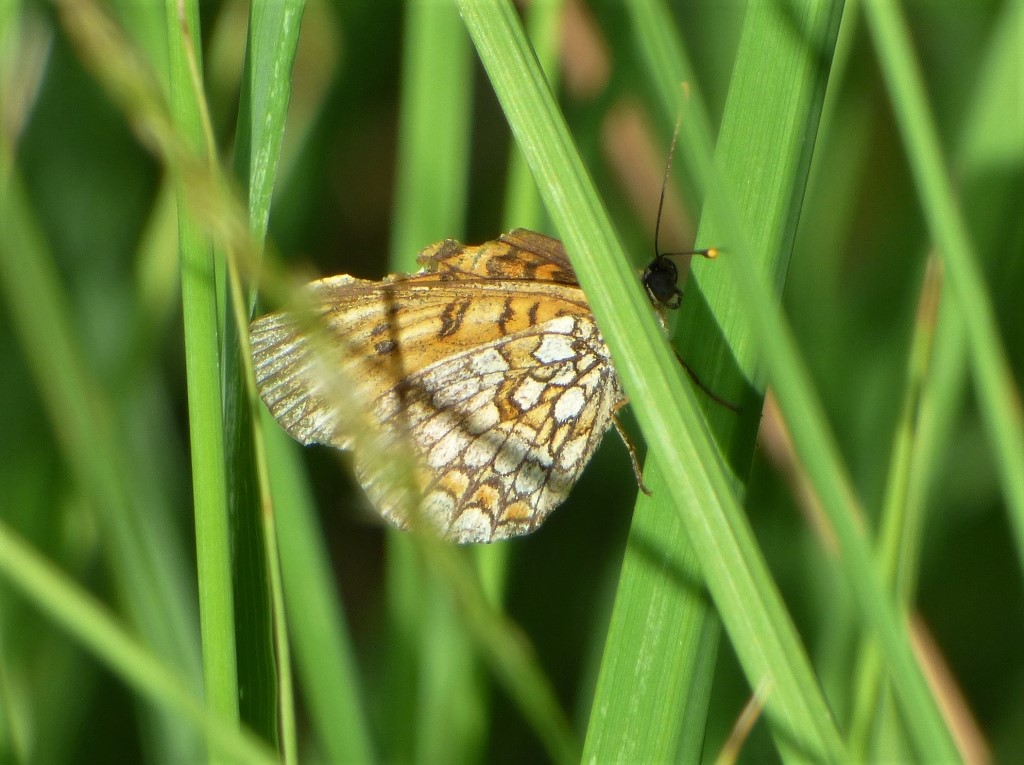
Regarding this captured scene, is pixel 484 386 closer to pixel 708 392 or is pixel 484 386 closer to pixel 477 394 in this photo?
pixel 477 394

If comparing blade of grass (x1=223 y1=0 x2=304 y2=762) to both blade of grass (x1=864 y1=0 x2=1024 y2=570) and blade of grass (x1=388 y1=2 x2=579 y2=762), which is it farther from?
blade of grass (x1=388 y1=2 x2=579 y2=762)

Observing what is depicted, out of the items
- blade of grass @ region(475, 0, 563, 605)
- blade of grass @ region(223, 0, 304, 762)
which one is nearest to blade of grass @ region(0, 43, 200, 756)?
blade of grass @ region(223, 0, 304, 762)

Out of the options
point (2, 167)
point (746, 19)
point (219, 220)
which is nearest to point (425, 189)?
point (2, 167)

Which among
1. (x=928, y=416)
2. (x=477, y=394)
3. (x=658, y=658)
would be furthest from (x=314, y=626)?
(x=928, y=416)

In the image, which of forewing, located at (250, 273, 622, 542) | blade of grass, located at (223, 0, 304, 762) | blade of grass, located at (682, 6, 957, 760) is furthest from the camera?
forewing, located at (250, 273, 622, 542)

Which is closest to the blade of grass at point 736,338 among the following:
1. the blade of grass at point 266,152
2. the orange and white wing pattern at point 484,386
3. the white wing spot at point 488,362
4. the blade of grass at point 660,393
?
the blade of grass at point 660,393

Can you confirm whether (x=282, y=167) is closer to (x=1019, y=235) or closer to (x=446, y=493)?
(x=446, y=493)

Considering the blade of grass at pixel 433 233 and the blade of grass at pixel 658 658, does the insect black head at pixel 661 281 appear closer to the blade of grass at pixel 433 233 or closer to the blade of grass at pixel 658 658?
the blade of grass at pixel 433 233
